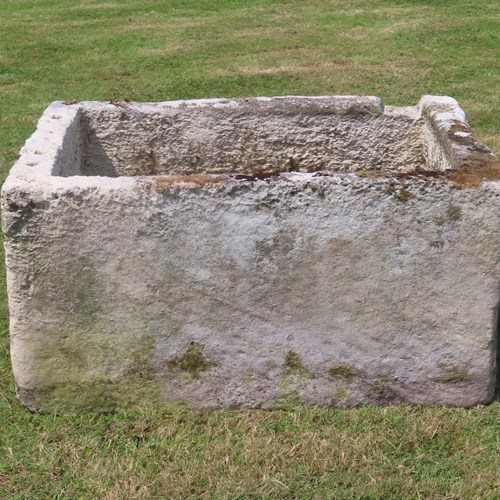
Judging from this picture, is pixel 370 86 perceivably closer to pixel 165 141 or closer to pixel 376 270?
pixel 165 141

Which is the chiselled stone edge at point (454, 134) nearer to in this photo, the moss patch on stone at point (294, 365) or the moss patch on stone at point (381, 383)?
the moss patch on stone at point (381, 383)

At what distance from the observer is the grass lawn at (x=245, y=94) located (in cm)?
361

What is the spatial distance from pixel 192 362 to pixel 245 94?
22.4 ft

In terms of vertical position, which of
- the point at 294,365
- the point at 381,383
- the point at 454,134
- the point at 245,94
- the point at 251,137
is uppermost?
the point at 454,134

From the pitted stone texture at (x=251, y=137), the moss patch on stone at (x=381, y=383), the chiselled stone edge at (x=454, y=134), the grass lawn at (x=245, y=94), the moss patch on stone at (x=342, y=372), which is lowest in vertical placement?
the grass lawn at (x=245, y=94)

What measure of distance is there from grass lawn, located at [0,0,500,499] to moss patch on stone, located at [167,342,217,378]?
0.69 feet

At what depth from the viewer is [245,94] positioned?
10.3 meters

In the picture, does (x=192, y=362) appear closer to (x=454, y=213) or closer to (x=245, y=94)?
(x=454, y=213)

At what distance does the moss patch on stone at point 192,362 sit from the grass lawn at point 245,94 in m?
0.21

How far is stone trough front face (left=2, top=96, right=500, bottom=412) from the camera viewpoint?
11.9ft

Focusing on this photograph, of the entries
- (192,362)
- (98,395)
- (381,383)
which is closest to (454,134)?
(381,383)

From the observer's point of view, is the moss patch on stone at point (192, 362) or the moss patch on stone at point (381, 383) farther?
the moss patch on stone at point (381, 383)

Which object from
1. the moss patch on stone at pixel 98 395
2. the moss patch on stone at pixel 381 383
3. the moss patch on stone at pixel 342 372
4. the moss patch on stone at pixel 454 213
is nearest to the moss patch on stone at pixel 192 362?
the moss patch on stone at pixel 98 395

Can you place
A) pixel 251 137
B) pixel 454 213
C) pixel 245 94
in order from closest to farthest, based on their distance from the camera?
pixel 454 213
pixel 251 137
pixel 245 94
